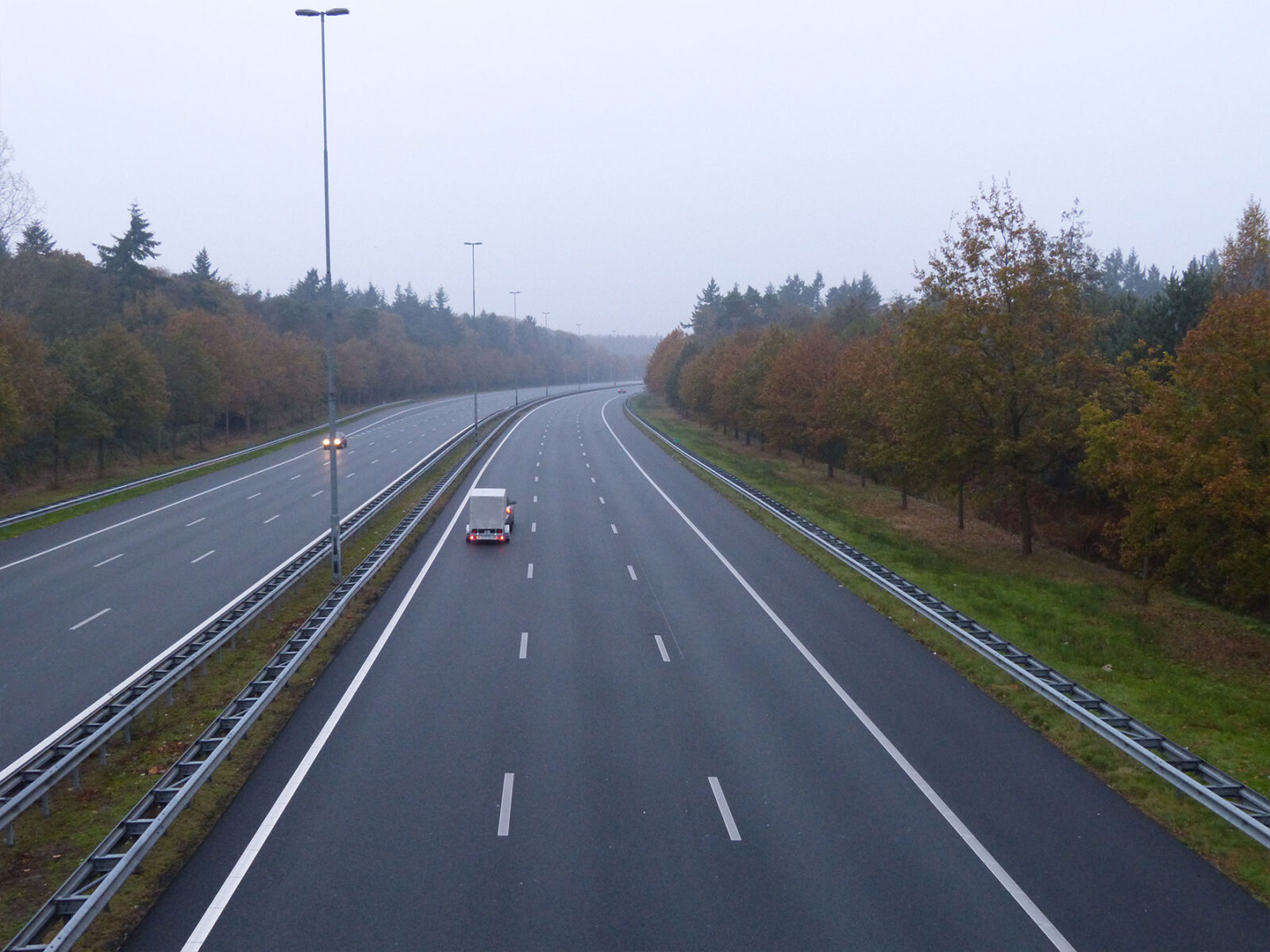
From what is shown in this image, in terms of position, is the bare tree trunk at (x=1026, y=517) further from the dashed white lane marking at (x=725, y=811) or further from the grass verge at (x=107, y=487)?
the grass verge at (x=107, y=487)

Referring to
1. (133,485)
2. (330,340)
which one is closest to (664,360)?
(133,485)

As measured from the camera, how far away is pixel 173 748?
496 inches

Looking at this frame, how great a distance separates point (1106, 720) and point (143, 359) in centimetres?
4818

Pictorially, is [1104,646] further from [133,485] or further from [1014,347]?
[133,485]

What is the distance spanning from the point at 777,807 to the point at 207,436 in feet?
239

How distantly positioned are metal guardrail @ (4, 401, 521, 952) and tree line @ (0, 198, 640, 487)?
78.1ft

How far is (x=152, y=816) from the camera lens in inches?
392

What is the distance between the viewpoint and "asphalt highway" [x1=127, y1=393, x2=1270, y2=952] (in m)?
8.25

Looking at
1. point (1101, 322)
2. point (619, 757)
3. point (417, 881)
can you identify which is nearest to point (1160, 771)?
point (619, 757)

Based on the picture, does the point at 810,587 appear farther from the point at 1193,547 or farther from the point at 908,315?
the point at 908,315

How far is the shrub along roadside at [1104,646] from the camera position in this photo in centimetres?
1148

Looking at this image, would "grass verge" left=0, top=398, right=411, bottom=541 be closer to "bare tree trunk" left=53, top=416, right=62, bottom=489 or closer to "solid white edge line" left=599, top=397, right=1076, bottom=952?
"bare tree trunk" left=53, top=416, right=62, bottom=489

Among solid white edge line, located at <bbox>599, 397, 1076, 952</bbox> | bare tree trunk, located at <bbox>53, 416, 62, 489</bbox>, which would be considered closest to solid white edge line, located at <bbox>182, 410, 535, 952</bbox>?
solid white edge line, located at <bbox>599, 397, 1076, 952</bbox>

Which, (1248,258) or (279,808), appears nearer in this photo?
(279,808)
